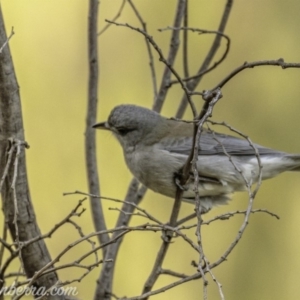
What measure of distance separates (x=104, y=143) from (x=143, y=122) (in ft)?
3.85

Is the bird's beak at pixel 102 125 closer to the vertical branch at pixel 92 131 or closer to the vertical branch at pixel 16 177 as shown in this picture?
the vertical branch at pixel 92 131

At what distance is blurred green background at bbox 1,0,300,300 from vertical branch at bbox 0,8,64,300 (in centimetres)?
184

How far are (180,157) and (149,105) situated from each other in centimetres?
132

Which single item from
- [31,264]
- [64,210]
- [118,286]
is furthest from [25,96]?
[31,264]

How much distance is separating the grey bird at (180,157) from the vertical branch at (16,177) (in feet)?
2.36

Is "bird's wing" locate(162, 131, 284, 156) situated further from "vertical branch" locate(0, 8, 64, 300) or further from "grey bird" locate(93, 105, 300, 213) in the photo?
"vertical branch" locate(0, 8, 64, 300)

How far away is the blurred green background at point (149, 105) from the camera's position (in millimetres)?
4070

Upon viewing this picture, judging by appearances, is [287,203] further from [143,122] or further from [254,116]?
[143,122]

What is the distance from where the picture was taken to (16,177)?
6.38ft

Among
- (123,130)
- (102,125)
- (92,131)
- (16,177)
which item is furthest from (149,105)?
(16,177)

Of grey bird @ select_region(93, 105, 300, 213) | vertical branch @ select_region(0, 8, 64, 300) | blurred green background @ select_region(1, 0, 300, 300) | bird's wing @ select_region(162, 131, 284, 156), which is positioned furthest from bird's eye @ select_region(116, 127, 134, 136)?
vertical branch @ select_region(0, 8, 64, 300)

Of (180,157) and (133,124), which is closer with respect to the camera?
(180,157)

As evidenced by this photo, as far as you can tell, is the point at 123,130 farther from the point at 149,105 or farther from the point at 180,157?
the point at 149,105

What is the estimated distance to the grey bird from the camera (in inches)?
111
